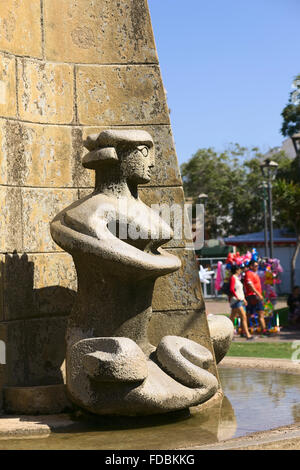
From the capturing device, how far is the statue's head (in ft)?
18.8

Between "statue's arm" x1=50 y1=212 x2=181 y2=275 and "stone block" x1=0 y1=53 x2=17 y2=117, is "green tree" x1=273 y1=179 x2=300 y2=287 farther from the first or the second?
"statue's arm" x1=50 y1=212 x2=181 y2=275

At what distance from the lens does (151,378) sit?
213 inches

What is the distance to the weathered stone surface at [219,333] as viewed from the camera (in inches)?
268

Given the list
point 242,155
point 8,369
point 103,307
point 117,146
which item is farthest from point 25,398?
point 242,155

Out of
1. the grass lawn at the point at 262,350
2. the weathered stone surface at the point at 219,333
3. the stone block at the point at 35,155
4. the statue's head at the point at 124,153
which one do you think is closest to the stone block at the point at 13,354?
the stone block at the point at 35,155

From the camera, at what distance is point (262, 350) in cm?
1144

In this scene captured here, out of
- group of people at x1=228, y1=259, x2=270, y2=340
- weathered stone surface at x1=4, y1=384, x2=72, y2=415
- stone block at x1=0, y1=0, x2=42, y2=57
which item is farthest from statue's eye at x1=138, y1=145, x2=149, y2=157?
group of people at x1=228, y1=259, x2=270, y2=340

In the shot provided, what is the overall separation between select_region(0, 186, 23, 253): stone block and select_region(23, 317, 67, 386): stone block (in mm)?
673

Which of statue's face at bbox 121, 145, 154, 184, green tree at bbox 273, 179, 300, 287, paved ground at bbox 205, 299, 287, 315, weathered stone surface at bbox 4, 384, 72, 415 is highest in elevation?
green tree at bbox 273, 179, 300, 287

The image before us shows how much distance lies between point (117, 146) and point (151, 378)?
1.75 m

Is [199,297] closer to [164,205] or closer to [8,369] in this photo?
[164,205]

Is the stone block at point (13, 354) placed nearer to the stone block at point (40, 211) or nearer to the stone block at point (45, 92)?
the stone block at point (40, 211)

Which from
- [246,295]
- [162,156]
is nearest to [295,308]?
[246,295]

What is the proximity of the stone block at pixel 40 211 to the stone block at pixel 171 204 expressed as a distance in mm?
662
